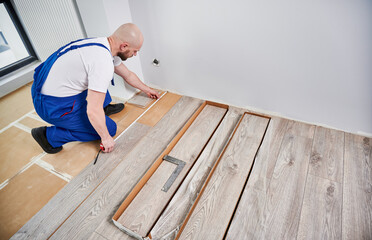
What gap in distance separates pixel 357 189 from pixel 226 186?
824 mm

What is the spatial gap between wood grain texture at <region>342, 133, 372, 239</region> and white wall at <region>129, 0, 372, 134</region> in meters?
0.17

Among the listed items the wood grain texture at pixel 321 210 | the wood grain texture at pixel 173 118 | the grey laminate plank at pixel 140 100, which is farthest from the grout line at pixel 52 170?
the wood grain texture at pixel 321 210

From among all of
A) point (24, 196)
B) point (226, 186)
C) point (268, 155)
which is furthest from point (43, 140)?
point (268, 155)

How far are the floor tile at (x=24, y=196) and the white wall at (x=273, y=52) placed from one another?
148 cm

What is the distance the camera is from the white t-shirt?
57.1 inches

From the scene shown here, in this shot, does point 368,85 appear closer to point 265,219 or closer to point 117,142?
point 265,219

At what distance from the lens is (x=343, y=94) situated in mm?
1679

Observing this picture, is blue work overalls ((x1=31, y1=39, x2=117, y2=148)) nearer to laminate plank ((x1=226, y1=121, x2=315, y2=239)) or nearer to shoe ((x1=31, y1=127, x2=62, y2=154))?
shoe ((x1=31, y1=127, x2=62, y2=154))

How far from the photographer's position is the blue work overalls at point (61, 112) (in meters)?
1.59

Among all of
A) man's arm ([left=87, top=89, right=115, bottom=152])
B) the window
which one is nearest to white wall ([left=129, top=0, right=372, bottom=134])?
man's arm ([left=87, top=89, right=115, bottom=152])

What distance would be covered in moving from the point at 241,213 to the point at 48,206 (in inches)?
49.7

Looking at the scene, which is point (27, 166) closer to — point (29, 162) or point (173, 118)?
point (29, 162)

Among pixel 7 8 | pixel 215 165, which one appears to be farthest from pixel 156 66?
pixel 7 8

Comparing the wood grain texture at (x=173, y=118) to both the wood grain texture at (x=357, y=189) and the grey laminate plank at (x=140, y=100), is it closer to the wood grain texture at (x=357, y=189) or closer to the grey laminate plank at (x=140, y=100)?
the grey laminate plank at (x=140, y=100)
